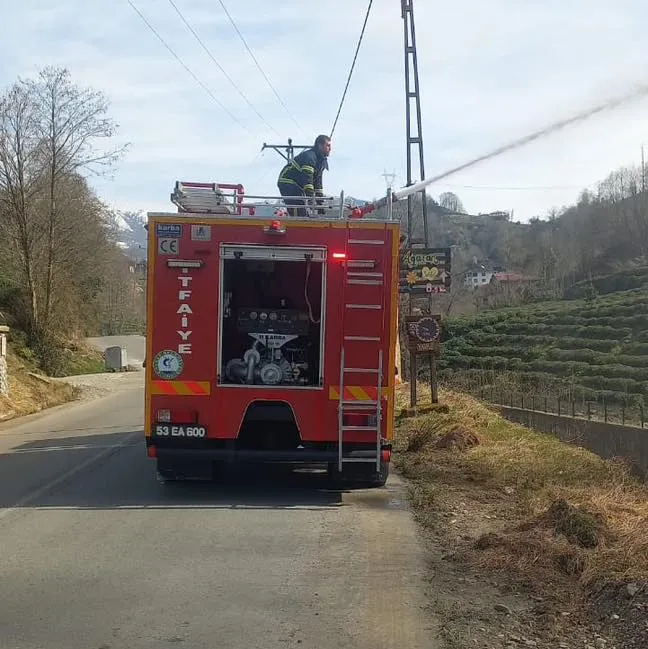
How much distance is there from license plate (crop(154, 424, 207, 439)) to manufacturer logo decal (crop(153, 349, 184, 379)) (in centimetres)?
51

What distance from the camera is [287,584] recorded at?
18.7 ft

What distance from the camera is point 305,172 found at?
10.7 meters

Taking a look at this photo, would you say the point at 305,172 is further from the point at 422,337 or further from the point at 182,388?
the point at 422,337

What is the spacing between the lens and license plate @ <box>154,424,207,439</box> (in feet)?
27.8

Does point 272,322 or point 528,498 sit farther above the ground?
point 272,322

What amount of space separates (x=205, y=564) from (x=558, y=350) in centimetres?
3389

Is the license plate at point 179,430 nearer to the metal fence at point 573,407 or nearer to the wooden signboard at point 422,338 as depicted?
the wooden signboard at point 422,338

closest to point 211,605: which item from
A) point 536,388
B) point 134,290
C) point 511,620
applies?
point 511,620

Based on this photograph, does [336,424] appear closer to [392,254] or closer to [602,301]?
[392,254]

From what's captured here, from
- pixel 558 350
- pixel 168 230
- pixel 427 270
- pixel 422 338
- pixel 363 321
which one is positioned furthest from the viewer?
pixel 558 350

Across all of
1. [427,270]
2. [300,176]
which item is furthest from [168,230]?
[427,270]

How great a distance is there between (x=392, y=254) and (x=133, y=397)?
59.8 feet

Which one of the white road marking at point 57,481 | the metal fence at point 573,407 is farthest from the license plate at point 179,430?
the metal fence at point 573,407

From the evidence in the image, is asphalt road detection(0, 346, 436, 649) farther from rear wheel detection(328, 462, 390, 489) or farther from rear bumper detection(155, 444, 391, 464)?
rear bumper detection(155, 444, 391, 464)
